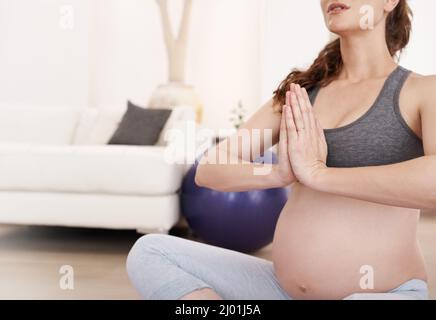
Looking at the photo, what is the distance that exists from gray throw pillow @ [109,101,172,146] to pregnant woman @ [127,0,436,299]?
2.40 m

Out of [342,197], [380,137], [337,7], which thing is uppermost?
[337,7]

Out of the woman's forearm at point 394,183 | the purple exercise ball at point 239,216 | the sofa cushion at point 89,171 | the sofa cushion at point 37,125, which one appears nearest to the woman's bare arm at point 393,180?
the woman's forearm at point 394,183

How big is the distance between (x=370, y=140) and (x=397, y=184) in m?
0.19

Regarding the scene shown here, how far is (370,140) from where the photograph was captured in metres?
1.07

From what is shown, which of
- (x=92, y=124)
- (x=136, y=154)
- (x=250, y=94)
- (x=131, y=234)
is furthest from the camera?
(x=250, y=94)

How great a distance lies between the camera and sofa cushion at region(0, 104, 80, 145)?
3.95m

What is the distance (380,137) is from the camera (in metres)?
1.06

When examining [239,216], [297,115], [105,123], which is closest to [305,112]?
[297,115]

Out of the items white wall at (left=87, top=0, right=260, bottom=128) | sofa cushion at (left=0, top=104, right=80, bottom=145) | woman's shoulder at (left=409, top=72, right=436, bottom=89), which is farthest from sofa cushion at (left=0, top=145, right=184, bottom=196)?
white wall at (left=87, top=0, right=260, bottom=128)

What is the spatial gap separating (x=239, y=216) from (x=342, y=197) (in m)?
1.69

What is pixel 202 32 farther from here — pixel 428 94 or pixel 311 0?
pixel 428 94

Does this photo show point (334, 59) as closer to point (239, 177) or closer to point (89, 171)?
point (239, 177)

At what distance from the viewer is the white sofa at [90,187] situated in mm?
2871
